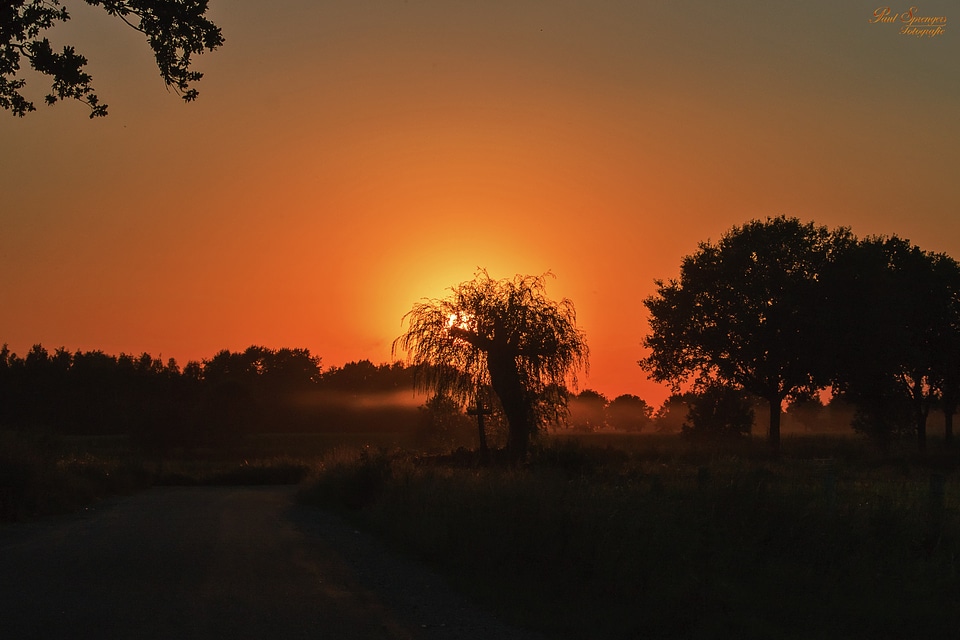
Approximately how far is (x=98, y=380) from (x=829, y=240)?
263ft

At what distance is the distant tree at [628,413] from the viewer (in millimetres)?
189000

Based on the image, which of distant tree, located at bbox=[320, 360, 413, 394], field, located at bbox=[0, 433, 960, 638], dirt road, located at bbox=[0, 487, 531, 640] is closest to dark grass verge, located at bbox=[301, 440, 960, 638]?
field, located at bbox=[0, 433, 960, 638]

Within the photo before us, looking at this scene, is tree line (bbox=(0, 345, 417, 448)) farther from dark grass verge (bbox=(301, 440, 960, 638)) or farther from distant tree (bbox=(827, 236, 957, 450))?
dark grass verge (bbox=(301, 440, 960, 638))

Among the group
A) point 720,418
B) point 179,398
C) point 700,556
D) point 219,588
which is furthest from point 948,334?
point 179,398

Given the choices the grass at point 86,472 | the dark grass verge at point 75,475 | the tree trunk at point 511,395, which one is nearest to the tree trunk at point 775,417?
the tree trunk at point 511,395

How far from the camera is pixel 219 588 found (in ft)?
35.5

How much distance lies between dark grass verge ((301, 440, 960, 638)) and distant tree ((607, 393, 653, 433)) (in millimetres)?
175380

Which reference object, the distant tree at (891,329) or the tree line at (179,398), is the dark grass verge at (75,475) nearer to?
the tree line at (179,398)

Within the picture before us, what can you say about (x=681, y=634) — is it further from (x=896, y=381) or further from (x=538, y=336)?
(x=896, y=381)

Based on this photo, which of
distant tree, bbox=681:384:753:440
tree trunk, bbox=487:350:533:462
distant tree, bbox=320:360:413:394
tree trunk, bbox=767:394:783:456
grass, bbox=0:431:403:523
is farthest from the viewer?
distant tree, bbox=320:360:413:394

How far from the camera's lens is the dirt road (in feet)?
28.4

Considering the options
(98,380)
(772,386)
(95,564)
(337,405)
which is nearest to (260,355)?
(337,405)

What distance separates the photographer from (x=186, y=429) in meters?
79.2

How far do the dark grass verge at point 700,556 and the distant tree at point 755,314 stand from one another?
29.4m
